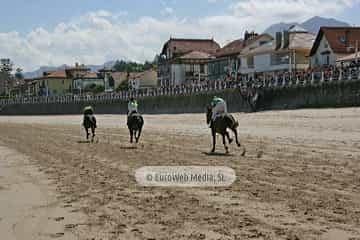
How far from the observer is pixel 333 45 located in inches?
2443

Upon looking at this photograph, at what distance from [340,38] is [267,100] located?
69.3 ft

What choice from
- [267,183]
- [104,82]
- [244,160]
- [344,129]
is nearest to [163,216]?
[267,183]

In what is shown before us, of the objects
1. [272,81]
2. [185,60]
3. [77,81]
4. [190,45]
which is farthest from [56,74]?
[272,81]

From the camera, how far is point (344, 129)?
25.1 m

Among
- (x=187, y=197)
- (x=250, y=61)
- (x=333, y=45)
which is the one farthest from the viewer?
(x=250, y=61)

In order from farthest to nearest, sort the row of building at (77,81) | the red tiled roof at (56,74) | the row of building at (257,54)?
1. the red tiled roof at (56,74)
2. the row of building at (77,81)
3. the row of building at (257,54)

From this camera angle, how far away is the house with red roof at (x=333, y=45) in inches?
2434

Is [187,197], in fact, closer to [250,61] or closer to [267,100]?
[267,100]

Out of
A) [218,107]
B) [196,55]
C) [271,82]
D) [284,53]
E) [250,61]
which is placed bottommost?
[218,107]

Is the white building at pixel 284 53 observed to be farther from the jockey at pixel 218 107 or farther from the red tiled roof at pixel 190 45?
the jockey at pixel 218 107

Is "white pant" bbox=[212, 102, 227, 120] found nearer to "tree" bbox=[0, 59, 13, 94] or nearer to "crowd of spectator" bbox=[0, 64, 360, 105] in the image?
"crowd of spectator" bbox=[0, 64, 360, 105]

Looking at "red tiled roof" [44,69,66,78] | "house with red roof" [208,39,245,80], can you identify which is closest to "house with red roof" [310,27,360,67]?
"house with red roof" [208,39,245,80]

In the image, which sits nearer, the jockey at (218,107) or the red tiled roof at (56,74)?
the jockey at (218,107)

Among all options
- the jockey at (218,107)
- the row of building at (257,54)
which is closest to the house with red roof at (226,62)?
the row of building at (257,54)
